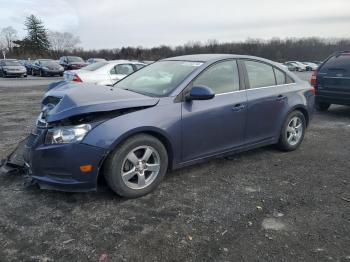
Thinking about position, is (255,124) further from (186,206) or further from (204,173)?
(186,206)

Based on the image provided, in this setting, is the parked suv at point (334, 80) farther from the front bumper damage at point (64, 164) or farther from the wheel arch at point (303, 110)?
the front bumper damage at point (64, 164)

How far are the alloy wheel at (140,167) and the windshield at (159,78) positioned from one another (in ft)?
2.46

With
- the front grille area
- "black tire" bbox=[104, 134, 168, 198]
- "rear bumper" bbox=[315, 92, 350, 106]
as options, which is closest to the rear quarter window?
"rear bumper" bbox=[315, 92, 350, 106]

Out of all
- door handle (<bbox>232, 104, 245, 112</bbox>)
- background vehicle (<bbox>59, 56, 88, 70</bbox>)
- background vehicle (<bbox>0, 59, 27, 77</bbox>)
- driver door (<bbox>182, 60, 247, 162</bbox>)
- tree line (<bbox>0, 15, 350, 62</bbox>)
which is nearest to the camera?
driver door (<bbox>182, 60, 247, 162</bbox>)

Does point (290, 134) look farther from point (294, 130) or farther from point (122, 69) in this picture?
point (122, 69)

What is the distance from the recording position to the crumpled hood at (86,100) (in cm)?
351

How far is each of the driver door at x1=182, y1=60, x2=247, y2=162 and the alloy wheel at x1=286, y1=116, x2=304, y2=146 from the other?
1.19 m

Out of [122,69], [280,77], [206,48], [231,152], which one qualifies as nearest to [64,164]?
[231,152]

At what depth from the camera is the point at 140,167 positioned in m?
3.84

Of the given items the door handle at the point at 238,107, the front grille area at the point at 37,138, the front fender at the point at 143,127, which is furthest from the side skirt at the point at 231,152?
the front grille area at the point at 37,138

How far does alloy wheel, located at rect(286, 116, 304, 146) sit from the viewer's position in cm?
557

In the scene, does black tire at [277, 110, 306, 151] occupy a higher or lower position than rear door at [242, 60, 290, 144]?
lower

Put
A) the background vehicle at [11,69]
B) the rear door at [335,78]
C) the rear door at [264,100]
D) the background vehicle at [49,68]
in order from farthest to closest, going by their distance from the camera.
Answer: the background vehicle at [49,68] < the background vehicle at [11,69] < the rear door at [335,78] < the rear door at [264,100]

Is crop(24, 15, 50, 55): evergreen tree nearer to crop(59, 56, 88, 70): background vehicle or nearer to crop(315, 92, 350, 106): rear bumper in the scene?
crop(59, 56, 88, 70): background vehicle
